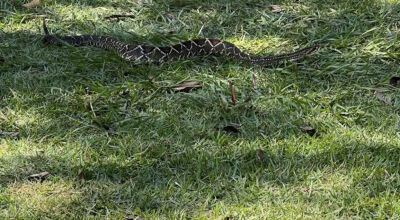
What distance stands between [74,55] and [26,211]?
278cm

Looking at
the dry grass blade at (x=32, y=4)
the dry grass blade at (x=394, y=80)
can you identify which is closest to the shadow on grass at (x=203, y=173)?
the dry grass blade at (x=394, y=80)

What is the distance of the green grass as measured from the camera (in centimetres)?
475

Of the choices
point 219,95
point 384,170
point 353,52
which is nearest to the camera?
point 384,170

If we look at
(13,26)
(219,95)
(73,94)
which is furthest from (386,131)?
(13,26)

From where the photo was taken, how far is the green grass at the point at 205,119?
4746mm

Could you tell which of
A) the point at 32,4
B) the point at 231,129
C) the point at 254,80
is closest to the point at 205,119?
the point at 231,129

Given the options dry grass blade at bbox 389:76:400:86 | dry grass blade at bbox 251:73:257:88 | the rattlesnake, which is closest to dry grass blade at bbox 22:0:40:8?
the rattlesnake

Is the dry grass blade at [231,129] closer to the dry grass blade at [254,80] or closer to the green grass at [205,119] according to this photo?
the green grass at [205,119]

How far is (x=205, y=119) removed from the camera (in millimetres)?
5836

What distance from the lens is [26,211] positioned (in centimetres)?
460

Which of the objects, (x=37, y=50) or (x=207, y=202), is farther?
(x=37, y=50)

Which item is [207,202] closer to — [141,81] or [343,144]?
[343,144]

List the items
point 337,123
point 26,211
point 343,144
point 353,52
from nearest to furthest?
1. point 26,211
2. point 343,144
3. point 337,123
4. point 353,52

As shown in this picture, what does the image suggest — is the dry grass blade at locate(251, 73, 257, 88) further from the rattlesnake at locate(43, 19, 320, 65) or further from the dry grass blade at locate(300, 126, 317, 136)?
the dry grass blade at locate(300, 126, 317, 136)
